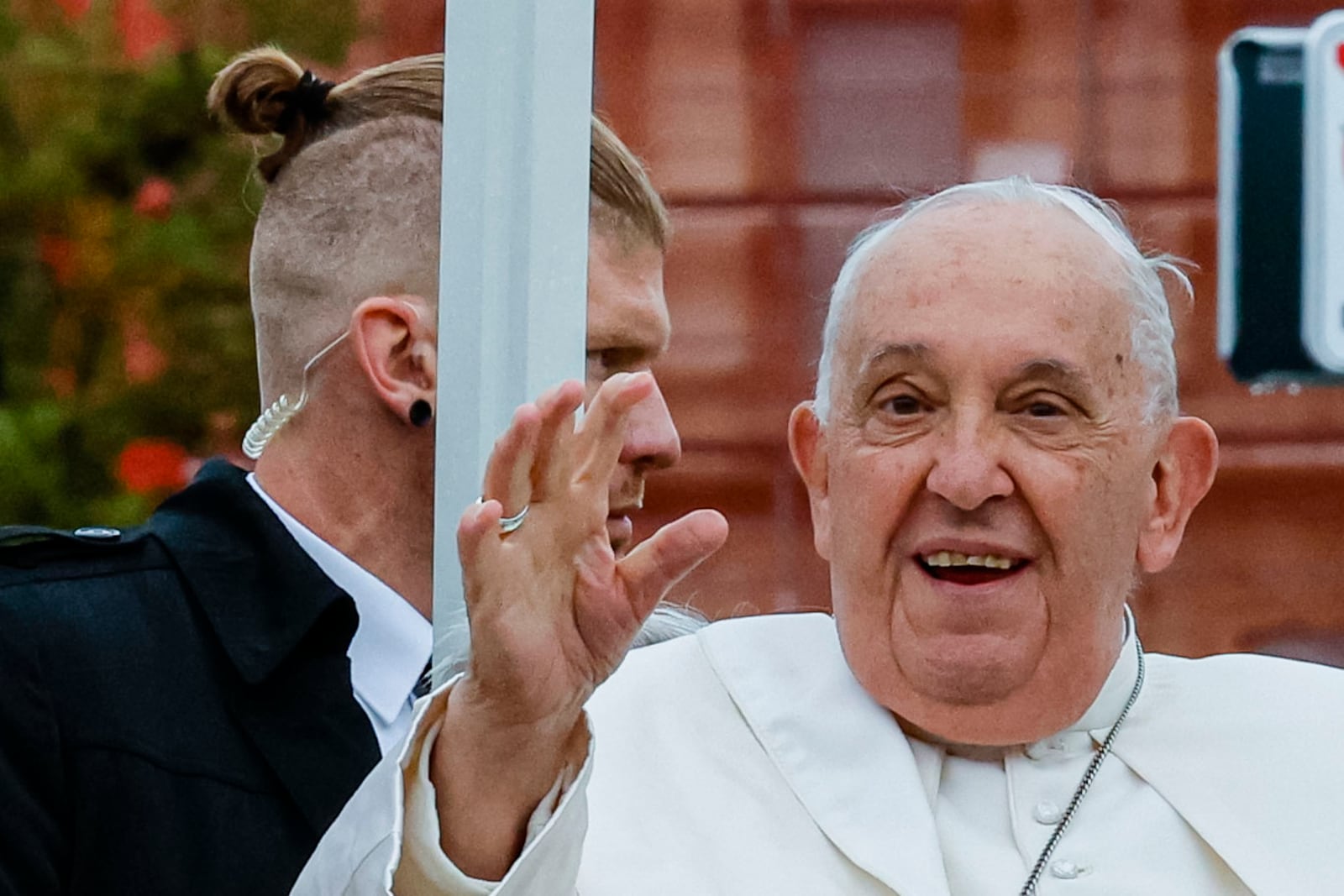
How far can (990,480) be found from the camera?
271 centimetres

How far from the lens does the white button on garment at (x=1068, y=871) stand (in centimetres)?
276

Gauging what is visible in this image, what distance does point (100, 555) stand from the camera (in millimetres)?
2824

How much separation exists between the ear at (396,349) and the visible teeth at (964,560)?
0.74 metres

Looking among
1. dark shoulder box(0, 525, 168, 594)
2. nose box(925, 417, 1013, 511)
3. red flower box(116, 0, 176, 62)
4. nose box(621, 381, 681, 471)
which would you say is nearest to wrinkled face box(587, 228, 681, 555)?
nose box(621, 381, 681, 471)

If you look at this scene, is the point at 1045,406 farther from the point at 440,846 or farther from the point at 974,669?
the point at 440,846

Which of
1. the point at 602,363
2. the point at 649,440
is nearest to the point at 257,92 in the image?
the point at 602,363

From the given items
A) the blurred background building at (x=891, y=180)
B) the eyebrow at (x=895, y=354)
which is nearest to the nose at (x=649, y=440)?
the eyebrow at (x=895, y=354)

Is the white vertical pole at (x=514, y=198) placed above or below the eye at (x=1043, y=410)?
above

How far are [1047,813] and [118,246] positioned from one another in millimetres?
5062

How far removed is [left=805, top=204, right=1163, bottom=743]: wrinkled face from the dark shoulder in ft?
2.74

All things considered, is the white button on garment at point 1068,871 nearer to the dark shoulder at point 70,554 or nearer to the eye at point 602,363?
the eye at point 602,363

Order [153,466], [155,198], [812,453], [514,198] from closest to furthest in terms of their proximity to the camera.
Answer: [514,198], [812,453], [153,466], [155,198]

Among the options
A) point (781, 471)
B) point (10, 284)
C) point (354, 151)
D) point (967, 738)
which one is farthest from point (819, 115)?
point (967, 738)

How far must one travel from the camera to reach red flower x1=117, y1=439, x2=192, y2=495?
715 centimetres
